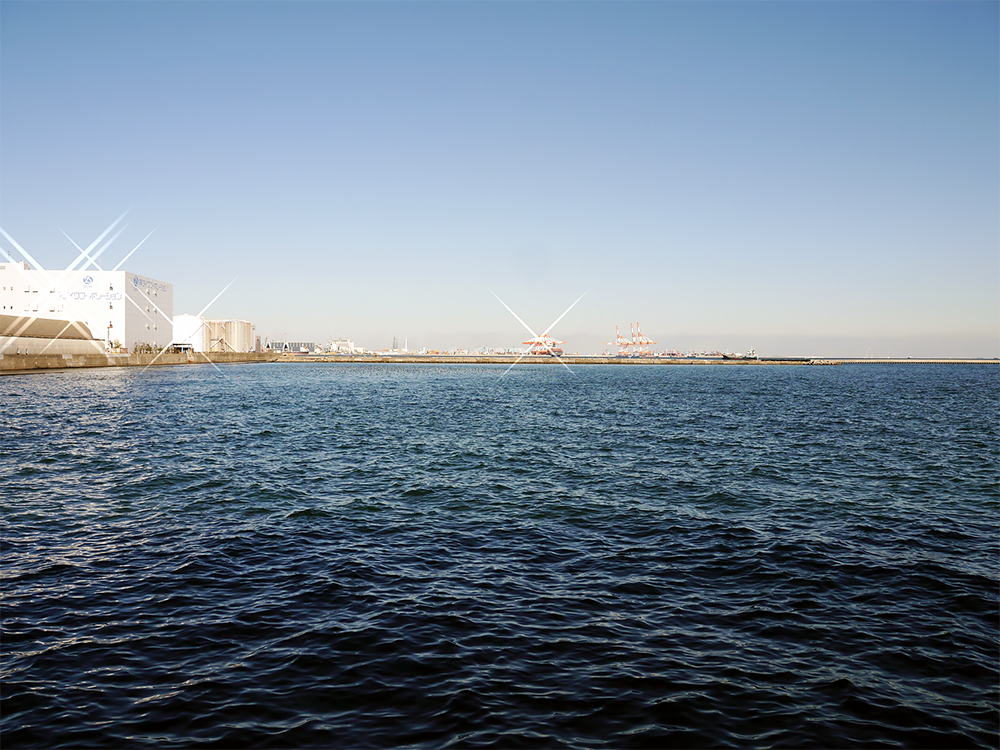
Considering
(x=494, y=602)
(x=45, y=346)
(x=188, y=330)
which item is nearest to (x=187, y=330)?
(x=188, y=330)

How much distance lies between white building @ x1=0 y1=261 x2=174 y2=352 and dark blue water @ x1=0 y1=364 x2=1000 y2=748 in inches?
4783

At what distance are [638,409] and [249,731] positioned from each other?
5093 centimetres

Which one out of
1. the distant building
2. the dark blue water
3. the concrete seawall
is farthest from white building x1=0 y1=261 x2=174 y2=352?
the dark blue water

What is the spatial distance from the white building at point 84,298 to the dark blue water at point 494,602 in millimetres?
121498

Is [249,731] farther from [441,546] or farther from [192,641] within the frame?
[441,546]

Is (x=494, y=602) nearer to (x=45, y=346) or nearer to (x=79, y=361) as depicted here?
(x=79, y=361)

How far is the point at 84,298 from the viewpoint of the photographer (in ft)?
426

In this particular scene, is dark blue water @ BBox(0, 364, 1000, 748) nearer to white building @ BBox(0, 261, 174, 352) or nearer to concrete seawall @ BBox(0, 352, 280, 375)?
concrete seawall @ BBox(0, 352, 280, 375)

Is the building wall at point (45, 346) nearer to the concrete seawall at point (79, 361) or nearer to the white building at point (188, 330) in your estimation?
the concrete seawall at point (79, 361)

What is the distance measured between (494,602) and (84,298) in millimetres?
146377

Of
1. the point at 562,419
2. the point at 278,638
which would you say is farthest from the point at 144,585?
the point at 562,419

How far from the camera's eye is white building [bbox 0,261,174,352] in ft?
411

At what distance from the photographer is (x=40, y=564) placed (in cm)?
1377

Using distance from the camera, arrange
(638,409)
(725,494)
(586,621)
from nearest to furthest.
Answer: (586,621)
(725,494)
(638,409)
